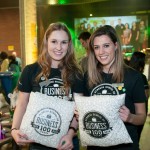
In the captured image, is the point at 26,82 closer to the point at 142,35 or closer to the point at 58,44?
the point at 58,44

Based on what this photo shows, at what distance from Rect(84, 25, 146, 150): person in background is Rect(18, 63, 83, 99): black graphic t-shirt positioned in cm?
7

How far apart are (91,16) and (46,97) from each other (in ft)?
18.6

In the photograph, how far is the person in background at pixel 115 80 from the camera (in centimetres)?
174

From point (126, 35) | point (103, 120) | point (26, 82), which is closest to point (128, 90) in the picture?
point (103, 120)

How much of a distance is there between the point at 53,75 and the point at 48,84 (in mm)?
66

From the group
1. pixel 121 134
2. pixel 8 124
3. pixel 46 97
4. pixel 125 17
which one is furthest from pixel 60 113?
pixel 125 17

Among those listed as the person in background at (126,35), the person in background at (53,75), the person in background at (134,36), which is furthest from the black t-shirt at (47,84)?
the person in background at (134,36)

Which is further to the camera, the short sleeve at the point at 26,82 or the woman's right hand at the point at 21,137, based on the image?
the short sleeve at the point at 26,82

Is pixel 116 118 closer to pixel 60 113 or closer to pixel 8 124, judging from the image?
pixel 60 113

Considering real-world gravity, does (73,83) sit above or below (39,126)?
above

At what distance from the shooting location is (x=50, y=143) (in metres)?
1.68

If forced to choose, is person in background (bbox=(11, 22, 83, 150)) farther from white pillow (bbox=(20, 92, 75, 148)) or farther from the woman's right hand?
white pillow (bbox=(20, 92, 75, 148))

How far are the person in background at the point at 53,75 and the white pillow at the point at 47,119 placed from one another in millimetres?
103

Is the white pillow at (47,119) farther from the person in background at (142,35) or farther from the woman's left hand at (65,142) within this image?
the person in background at (142,35)
